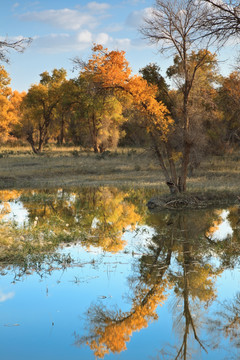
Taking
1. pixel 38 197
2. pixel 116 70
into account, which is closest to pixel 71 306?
pixel 116 70

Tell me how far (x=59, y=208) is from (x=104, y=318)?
12752 millimetres

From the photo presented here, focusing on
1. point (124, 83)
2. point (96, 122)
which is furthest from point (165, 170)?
point (96, 122)

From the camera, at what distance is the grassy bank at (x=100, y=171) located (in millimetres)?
29703

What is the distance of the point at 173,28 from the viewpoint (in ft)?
60.4

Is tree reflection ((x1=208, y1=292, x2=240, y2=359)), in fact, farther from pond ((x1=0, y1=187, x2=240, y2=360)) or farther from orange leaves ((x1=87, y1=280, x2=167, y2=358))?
orange leaves ((x1=87, y1=280, x2=167, y2=358))

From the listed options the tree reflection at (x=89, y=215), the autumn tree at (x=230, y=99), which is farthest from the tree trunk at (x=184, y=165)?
the autumn tree at (x=230, y=99)

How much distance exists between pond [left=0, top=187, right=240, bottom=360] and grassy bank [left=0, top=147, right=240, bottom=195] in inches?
494

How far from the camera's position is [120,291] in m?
8.23

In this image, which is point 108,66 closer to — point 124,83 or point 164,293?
point 124,83

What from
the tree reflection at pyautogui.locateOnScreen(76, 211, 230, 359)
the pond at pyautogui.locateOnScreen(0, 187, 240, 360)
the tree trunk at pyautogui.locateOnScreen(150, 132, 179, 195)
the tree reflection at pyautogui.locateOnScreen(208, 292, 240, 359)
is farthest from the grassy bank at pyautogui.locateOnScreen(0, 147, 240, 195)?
the tree reflection at pyautogui.locateOnScreen(208, 292, 240, 359)

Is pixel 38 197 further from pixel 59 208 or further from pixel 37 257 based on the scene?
pixel 37 257

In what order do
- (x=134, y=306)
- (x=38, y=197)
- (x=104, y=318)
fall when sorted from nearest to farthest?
(x=104, y=318) < (x=134, y=306) < (x=38, y=197)

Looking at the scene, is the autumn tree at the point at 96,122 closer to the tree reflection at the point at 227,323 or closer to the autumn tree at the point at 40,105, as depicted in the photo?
the autumn tree at the point at 40,105

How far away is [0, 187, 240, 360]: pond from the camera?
6.00 m
